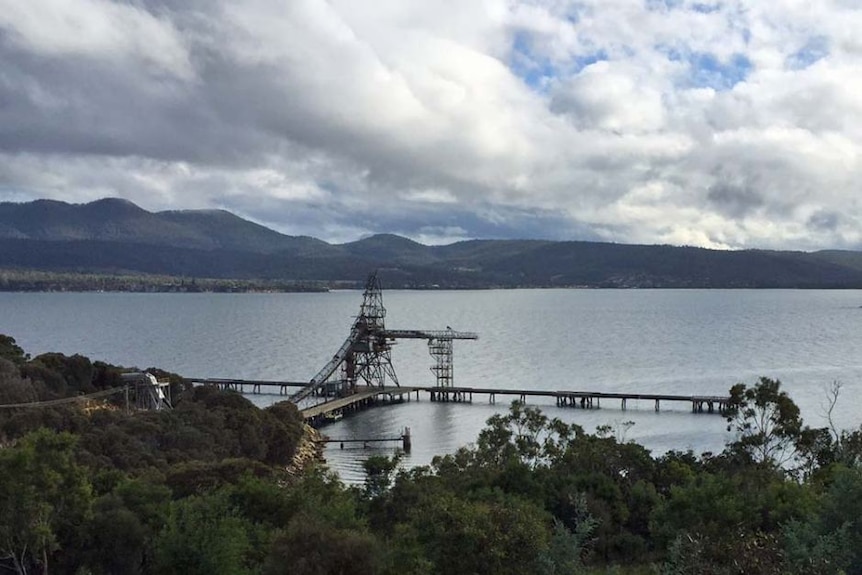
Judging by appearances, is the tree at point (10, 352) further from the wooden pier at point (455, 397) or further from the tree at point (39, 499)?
the tree at point (39, 499)

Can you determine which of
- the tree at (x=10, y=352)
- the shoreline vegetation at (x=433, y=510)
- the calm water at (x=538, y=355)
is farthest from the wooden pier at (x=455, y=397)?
the shoreline vegetation at (x=433, y=510)

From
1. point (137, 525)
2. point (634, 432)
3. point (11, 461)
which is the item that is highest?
point (11, 461)

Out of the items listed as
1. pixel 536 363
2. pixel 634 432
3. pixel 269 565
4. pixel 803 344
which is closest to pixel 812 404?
pixel 634 432

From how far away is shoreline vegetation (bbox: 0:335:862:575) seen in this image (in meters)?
17.1

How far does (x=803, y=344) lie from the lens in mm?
118812

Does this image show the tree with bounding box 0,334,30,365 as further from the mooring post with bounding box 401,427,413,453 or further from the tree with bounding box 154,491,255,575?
the tree with bounding box 154,491,255,575

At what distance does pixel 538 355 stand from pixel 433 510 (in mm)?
96583

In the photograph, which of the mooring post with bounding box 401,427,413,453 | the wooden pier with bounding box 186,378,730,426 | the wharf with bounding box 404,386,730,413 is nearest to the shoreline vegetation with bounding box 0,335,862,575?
the mooring post with bounding box 401,427,413,453

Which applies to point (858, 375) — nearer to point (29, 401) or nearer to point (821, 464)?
point (821, 464)

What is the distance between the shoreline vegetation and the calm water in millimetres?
16772

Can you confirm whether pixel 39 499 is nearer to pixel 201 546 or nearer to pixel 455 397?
pixel 201 546

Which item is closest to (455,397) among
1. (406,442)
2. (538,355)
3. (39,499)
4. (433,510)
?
(406,442)

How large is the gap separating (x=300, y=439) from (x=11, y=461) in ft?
110

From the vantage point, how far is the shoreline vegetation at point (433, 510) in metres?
17.1
